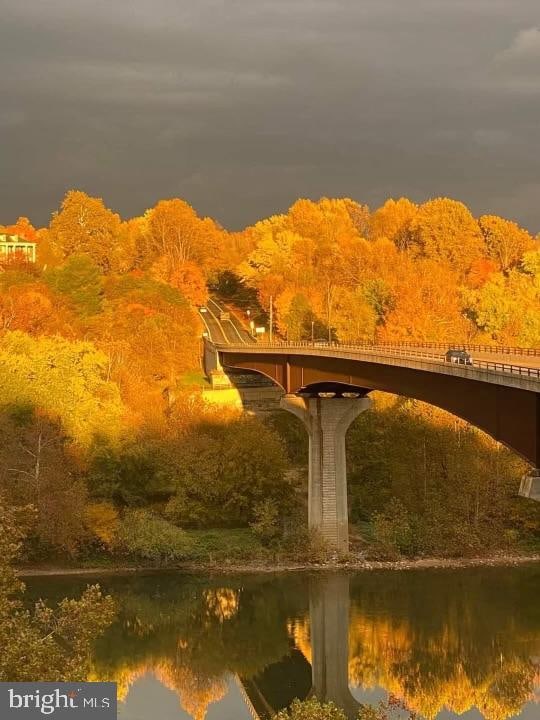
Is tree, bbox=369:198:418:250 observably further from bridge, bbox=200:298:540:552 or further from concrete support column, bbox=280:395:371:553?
concrete support column, bbox=280:395:371:553

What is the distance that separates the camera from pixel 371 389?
6412cm

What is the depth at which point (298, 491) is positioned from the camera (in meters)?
78.2

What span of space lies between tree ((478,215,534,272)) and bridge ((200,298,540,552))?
5541 centimetres

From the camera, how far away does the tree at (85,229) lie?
139625mm

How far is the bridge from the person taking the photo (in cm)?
4119

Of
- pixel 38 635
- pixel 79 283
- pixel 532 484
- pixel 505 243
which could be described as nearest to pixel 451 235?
pixel 505 243

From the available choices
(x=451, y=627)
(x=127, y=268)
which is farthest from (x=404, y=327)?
(x=127, y=268)

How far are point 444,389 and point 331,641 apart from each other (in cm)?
1378

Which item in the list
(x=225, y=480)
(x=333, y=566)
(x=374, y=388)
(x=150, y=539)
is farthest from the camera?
(x=225, y=480)

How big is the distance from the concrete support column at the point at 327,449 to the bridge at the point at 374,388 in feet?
0.22

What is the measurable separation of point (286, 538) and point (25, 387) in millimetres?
19771

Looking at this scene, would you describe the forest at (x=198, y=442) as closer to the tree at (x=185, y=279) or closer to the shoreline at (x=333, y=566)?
the shoreline at (x=333, y=566)

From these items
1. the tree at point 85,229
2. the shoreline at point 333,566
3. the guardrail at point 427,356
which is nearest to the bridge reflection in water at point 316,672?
the shoreline at point 333,566

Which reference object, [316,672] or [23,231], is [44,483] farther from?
[23,231]
